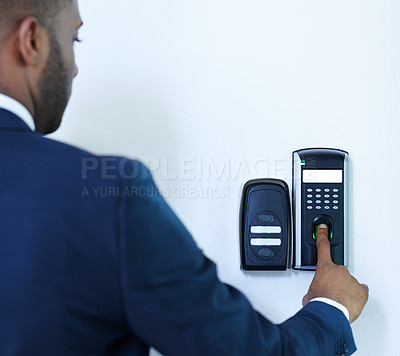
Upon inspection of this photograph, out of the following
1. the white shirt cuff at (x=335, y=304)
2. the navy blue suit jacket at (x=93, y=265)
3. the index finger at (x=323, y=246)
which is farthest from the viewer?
the index finger at (x=323, y=246)

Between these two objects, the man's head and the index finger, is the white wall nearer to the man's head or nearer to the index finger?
the index finger

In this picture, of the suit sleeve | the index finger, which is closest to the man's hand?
the index finger

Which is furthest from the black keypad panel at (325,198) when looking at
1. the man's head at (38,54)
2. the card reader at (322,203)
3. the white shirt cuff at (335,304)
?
the man's head at (38,54)

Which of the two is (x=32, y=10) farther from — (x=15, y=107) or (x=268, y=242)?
(x=268, y=242)

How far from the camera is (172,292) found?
1.67 ft

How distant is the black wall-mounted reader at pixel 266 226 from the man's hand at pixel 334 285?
0.20 feet

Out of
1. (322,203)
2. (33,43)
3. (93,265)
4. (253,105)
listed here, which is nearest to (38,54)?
(33,43)

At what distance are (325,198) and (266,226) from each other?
12cm

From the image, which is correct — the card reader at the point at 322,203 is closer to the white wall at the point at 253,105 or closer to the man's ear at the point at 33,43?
the white wall at the point at 253,105

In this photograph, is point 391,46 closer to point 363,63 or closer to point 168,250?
point 363,63

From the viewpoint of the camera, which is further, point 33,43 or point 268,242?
point 268,242

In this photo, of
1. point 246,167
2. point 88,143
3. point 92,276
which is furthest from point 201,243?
point 92,276

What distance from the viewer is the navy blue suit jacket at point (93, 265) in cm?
49

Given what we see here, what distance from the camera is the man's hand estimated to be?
28.9 inches
